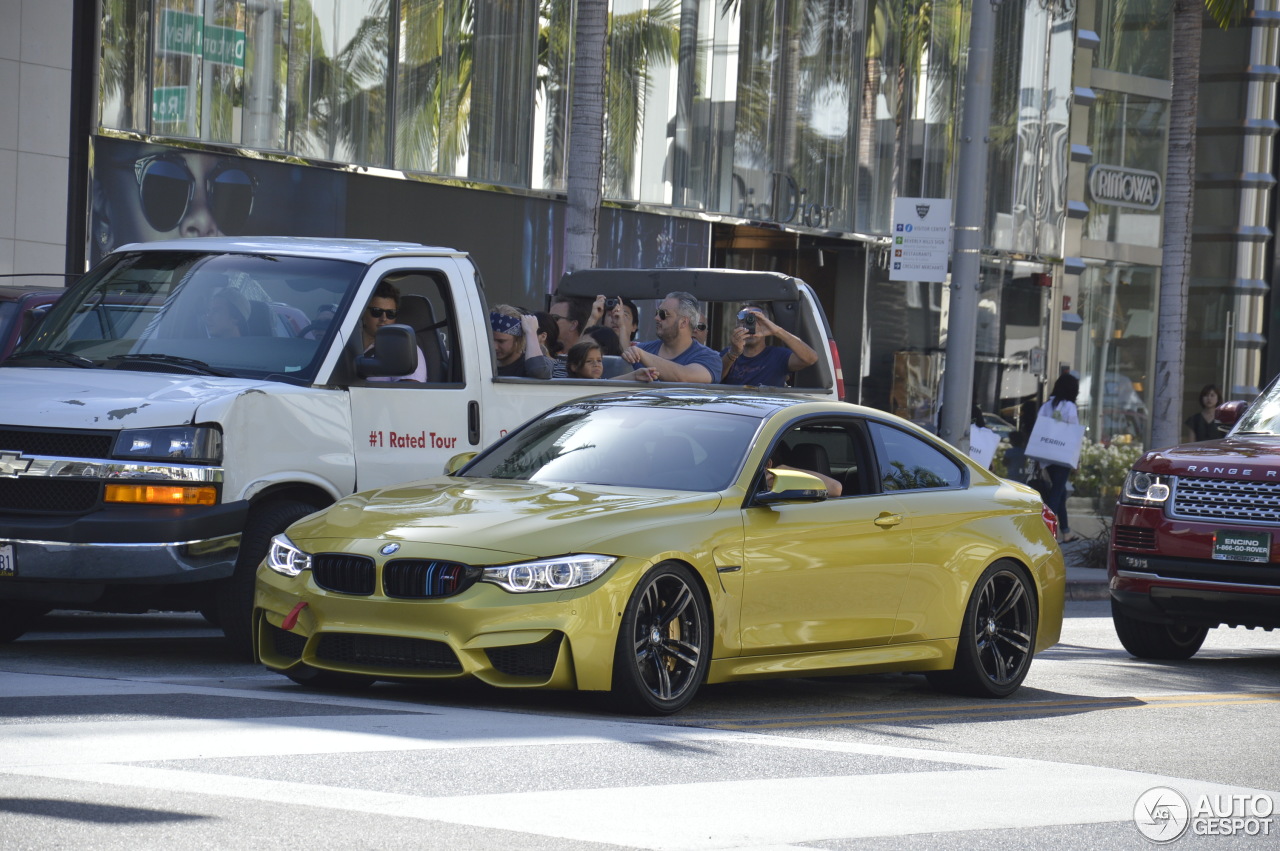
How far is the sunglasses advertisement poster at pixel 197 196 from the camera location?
1944 cm

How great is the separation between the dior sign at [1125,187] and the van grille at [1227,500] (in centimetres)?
2106

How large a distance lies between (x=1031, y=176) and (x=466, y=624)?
81.7ft

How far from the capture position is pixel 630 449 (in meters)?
9.28

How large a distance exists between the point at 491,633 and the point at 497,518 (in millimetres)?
574

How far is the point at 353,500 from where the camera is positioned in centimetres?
901

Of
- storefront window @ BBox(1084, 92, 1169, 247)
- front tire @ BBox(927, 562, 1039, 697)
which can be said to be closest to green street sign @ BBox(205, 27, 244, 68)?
front tire @ BBox(927, 562, 1039, 697)

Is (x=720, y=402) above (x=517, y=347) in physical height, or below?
below

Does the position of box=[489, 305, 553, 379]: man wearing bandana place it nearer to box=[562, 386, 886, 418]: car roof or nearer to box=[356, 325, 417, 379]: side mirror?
box=[562, 386, 886, 418]: car roof

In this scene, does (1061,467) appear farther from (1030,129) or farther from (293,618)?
(293,618)

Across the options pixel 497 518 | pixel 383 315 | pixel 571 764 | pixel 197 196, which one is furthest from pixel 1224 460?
pixel 197 196

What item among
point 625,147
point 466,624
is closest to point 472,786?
point 466,624

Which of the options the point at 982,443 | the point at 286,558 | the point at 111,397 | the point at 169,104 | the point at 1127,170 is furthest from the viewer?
the point at 1127,170

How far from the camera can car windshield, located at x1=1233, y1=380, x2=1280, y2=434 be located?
13.2 metres

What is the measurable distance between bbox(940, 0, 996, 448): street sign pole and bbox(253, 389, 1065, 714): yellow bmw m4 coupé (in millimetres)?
8005
